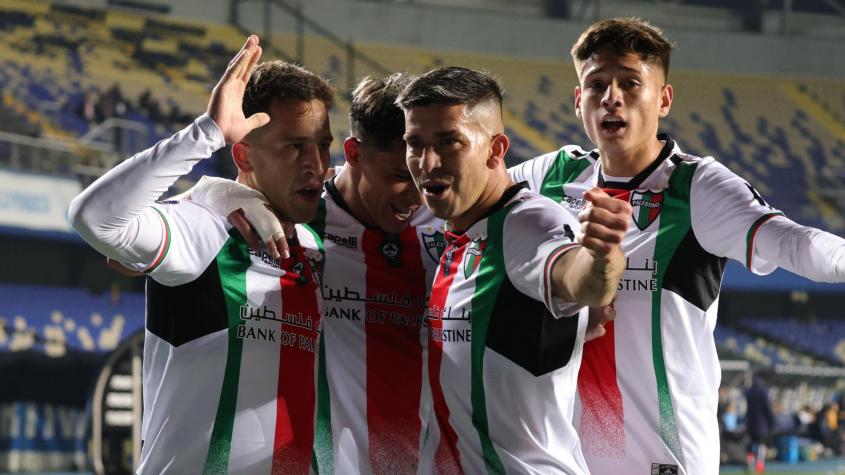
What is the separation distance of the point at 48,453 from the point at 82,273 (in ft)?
8.22

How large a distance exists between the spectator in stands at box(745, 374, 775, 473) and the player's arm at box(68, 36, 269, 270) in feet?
47.3

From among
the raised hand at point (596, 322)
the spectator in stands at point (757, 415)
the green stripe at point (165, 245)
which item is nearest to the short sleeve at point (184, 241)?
the green stripe at point (165, 245)

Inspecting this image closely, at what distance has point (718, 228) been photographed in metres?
3.31

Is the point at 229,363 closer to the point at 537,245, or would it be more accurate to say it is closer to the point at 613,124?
the point at 537,245

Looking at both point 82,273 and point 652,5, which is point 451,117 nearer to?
point 82,273

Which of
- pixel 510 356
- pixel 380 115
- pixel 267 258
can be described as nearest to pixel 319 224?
pixel 267 258

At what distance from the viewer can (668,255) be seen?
11.1 ft

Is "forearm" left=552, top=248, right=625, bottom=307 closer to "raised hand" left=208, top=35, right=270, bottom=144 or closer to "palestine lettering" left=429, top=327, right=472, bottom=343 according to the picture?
"palestine lettering" left=429, top=327, right=472, bottom=343

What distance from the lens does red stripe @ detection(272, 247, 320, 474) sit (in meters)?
2.99

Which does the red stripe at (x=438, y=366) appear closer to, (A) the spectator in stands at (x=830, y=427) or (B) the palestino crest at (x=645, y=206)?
(B) the palestino crest at (x=645, y=206)

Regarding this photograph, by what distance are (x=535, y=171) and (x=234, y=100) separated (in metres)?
1.56

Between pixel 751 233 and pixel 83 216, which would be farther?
pixel 751 233

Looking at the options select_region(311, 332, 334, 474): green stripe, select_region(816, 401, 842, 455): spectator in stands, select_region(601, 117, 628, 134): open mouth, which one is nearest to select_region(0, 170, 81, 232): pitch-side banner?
select_region(311, 332, 334, 474): green stripe

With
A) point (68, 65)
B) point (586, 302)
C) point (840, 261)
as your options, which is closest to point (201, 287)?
point (586, 302)
